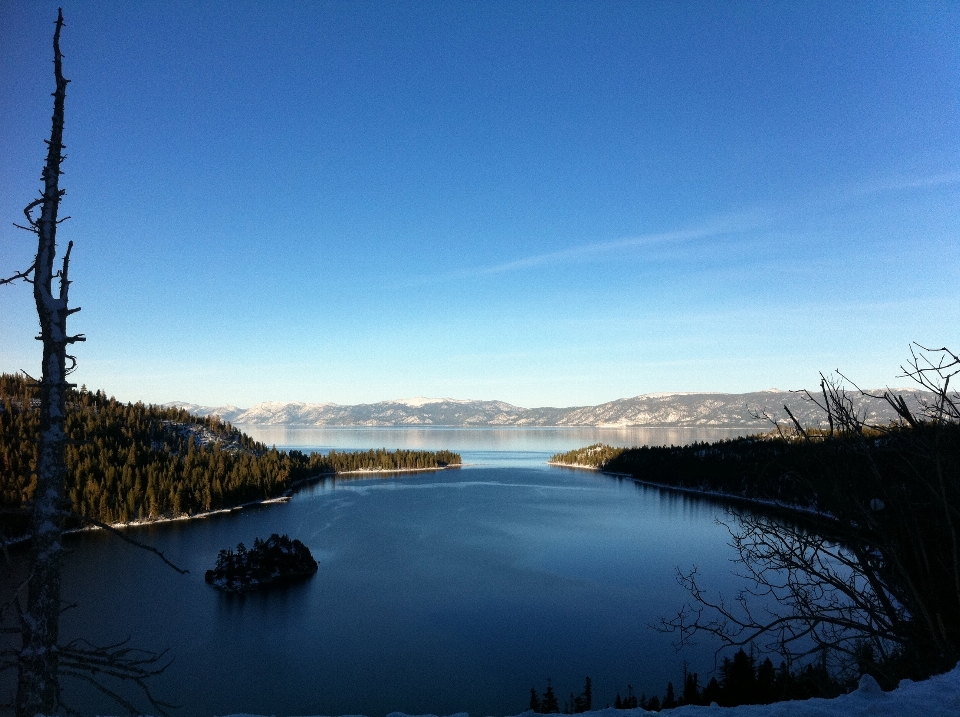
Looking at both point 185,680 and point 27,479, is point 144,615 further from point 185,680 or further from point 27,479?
point 27,479

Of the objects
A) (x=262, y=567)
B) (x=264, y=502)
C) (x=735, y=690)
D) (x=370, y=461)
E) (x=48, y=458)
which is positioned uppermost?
(x=48, y=458)

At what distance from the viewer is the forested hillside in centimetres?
7875

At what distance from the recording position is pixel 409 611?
45031 mm

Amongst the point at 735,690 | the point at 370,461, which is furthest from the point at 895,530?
the point at 370,461

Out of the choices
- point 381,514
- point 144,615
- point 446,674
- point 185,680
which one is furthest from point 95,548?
point 446,674

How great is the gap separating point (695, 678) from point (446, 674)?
1462 cm

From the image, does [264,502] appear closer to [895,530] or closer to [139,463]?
[139,463]

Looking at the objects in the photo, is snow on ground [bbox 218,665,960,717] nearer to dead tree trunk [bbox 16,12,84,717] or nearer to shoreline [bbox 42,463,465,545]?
dead tree trunk [bbox 16,12,84,717]

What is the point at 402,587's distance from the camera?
51.8m

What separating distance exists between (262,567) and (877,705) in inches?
2290

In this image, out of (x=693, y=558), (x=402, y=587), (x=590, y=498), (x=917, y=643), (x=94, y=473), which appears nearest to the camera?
(x=917, y=643)

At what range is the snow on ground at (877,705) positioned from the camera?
5.07 metres

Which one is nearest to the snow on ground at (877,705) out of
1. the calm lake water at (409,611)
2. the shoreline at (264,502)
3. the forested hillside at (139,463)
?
the calm lake water at (409,611)

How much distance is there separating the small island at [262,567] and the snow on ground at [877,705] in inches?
2211
